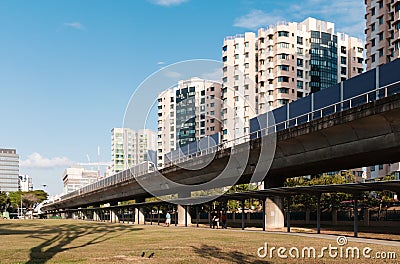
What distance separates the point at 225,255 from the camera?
20.4m

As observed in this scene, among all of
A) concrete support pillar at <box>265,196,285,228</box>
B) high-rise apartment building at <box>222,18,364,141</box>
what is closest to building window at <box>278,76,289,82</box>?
high-rise apartment building at <box>222,18,364,141</box>

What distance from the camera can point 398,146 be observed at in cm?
3378

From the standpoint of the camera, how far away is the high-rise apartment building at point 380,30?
104 m

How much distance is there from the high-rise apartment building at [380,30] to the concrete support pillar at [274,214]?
191 ft

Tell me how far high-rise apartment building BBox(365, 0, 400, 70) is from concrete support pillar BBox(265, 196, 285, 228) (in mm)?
58237

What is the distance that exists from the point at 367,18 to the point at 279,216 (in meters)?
76.9

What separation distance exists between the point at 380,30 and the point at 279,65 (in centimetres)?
3520

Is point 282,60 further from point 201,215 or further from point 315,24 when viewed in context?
point 201,215

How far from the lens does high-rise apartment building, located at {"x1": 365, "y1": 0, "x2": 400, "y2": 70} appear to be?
10362cm

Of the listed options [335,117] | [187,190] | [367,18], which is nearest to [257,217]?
[187,190]

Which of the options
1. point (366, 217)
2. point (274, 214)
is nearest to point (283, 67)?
point (366, 217)

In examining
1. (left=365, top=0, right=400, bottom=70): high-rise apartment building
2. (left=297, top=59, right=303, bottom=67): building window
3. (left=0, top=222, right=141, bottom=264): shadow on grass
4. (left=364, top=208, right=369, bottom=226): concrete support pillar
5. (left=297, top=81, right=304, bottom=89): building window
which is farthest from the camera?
(left=297, top=59, right=303, bottom=67): building window

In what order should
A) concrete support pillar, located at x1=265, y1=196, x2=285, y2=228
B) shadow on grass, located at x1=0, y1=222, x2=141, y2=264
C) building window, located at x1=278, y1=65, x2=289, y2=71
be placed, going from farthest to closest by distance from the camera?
building window, located at x1=278, y1=65, x2=289, y2=71 < concrete support pillar, located at x1=265, y1=196, x2=285, y2=228 < shadow on grass, located at x1=0, y1=222, x2=141, y2=264

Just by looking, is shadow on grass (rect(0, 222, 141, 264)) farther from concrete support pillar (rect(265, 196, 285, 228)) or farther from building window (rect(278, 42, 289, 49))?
building window (rect(278, 42, 289, 49))
